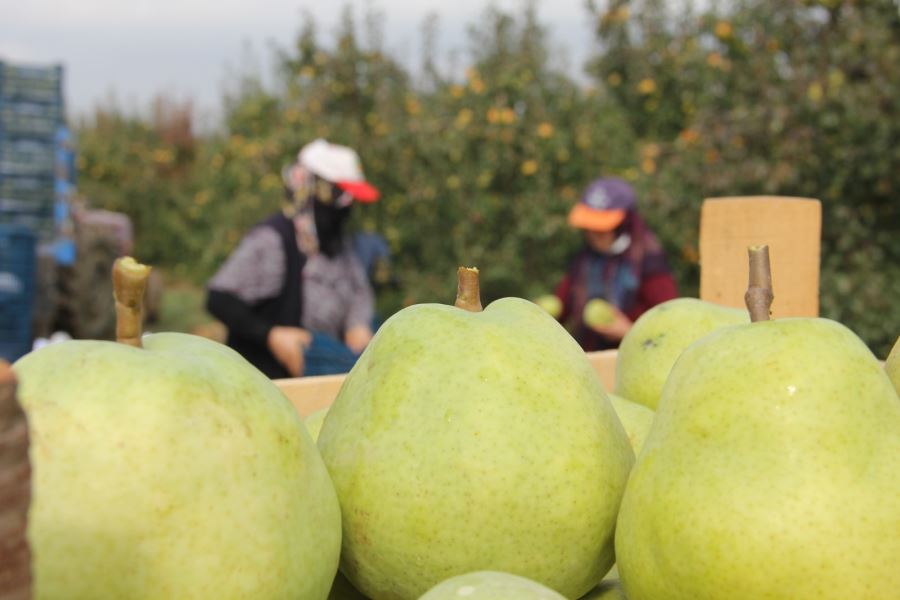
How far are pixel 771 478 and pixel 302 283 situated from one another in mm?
3628

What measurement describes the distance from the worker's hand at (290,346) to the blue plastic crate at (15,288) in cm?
377

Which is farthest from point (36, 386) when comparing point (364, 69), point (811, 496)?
point (364, 69)

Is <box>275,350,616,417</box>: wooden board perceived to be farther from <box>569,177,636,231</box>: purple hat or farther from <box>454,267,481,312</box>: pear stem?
<box>569,177,636,231</box>: purple hat

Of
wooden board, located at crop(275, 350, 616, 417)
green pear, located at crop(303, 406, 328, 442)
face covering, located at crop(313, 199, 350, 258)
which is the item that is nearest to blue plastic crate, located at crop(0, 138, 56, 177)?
face covering, located at crop(313, 199, 350, 258)

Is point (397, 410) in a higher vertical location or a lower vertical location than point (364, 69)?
lower

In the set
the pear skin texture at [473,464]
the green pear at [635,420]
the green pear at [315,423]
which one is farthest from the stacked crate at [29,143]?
the pear skin texture at [473,464]

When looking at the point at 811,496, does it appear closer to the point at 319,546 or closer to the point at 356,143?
the point at 319,546

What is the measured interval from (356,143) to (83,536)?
8.35m

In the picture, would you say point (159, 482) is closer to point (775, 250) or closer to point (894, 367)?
point (894, 367)

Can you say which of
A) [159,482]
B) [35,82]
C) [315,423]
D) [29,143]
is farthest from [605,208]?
[35,82]

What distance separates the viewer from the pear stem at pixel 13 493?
26.0 inches

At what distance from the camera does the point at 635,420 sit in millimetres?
1442

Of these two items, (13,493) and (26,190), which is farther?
(26,190)

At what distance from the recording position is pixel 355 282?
15.7 ft
